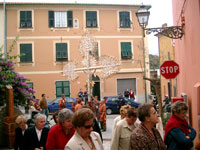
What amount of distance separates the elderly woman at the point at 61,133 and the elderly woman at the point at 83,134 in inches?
37.2

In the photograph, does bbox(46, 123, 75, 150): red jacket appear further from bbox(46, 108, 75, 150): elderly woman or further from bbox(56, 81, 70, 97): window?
bbox(56, 81, 70, 97): window

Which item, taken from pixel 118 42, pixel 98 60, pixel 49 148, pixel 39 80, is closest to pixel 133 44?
pixel 118 42

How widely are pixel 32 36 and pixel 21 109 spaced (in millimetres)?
18009

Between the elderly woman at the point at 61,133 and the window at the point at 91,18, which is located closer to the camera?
the elderly woman at the point at 61,133

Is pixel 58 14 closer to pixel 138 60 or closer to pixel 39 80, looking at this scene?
pixel 39 80

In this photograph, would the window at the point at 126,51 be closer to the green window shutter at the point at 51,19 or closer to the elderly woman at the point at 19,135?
the green window shutter at the point at 51,19

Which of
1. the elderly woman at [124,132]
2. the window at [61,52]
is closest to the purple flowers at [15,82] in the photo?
the elderly woman at [124,132]

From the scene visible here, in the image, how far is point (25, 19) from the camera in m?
28.8

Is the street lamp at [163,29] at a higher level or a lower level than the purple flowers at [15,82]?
higher

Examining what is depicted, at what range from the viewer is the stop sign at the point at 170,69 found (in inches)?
373

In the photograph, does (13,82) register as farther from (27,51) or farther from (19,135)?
(27,51)

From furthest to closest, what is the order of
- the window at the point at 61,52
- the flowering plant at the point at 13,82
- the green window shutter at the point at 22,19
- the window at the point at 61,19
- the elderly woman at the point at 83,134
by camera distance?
the window at the point at 61,19
the window at the point at 61,52
the green window shutter at the point at 22,19
the flowering plant at the point at 13,82
the elderly woman at the point at 83,134

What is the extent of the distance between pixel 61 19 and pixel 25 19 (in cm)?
352

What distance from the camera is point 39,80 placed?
94.0 ft
